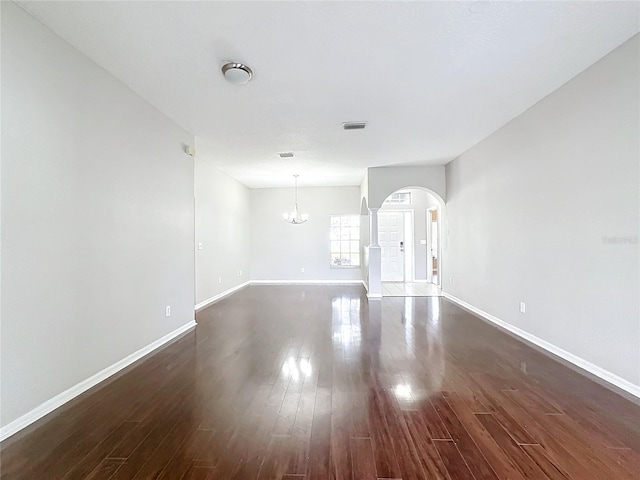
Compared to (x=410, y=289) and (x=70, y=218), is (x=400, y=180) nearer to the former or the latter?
(x=410, y=289)

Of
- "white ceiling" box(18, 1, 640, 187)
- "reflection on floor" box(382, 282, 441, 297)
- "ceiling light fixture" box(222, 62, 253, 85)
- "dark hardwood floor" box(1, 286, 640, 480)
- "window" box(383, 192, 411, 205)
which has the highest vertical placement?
"white ceiling" box(18, 1, 640, 187)

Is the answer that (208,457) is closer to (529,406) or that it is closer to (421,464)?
(421,464)

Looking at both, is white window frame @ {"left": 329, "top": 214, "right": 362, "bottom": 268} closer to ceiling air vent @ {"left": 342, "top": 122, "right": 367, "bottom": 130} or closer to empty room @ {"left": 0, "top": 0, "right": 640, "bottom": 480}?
empty room @ {"left": 0, "top": 0, "right": 640, "bottom": 480}

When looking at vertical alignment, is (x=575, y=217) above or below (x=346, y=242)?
above

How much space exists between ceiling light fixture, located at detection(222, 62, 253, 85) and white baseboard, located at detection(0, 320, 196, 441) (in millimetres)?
2769

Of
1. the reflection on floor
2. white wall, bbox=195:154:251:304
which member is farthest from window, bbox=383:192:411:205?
white wall, bbox=195:154:251:304

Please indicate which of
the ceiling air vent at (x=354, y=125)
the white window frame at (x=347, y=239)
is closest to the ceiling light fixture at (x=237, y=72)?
the ceiling air vent at (x=354, y=125)

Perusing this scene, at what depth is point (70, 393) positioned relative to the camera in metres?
2.21

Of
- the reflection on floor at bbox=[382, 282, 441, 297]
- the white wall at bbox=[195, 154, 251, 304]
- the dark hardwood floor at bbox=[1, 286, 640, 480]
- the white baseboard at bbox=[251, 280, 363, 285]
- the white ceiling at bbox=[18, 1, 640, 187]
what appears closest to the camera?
the dark hardwood floor at bbox=[1, 286, 640, 480]

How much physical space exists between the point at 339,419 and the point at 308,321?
240 centimetres

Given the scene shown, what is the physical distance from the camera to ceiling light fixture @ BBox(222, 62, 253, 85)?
7.98ft

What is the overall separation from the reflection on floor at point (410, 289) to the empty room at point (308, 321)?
6.70 feet

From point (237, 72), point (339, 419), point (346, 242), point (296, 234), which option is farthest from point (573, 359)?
point (296, 234)

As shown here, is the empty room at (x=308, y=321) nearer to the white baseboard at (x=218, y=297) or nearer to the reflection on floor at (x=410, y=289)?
the white baseboard at (x=218, y=297)
